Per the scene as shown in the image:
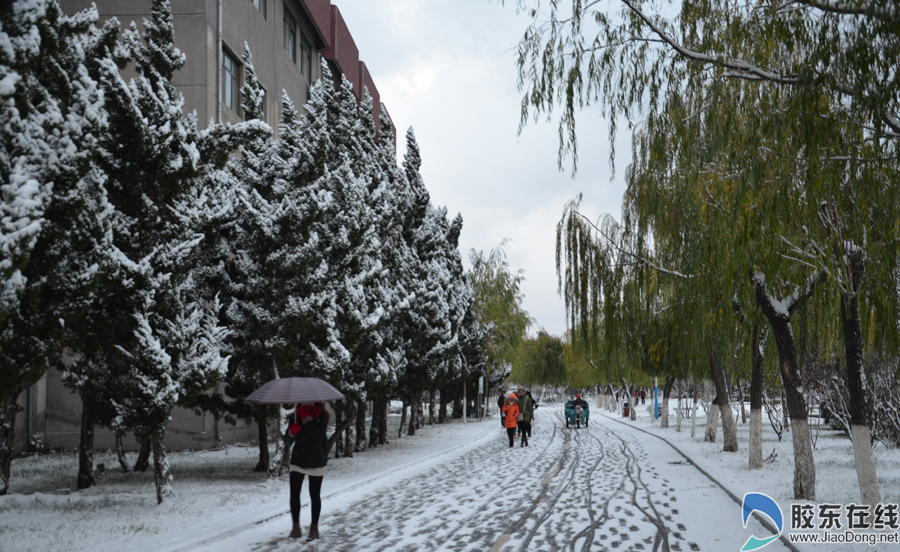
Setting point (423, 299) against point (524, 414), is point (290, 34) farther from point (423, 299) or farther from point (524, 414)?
point (524, 414)

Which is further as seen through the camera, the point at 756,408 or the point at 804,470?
the point at 756,408

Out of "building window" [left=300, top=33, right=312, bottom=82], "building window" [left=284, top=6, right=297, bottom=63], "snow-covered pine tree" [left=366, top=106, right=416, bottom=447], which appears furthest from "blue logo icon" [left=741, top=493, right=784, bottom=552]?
"building window" [left=300, top=33, right=312, bottom=82]

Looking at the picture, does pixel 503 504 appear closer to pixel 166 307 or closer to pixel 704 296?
pixel 704 296

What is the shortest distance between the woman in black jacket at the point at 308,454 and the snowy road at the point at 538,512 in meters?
0.35

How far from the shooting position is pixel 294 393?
925 centimetres

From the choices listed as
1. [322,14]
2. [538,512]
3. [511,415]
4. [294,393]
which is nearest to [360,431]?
[511,415]

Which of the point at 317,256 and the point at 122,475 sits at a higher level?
the point at 317,256

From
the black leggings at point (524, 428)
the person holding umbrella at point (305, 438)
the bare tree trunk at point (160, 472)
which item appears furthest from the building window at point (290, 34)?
the person holding umbrella at point (305, 438)

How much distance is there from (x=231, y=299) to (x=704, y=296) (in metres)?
9.91

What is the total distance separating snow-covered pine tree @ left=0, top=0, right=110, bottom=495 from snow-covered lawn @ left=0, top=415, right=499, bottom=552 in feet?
8.13

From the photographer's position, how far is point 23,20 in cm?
744

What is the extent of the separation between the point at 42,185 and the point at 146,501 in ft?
21.4

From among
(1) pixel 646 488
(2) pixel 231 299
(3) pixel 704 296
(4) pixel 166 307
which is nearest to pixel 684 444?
(1) pixel 646 488

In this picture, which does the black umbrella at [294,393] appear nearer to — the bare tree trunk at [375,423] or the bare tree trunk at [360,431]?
the bare tree trunk at [360,431]
